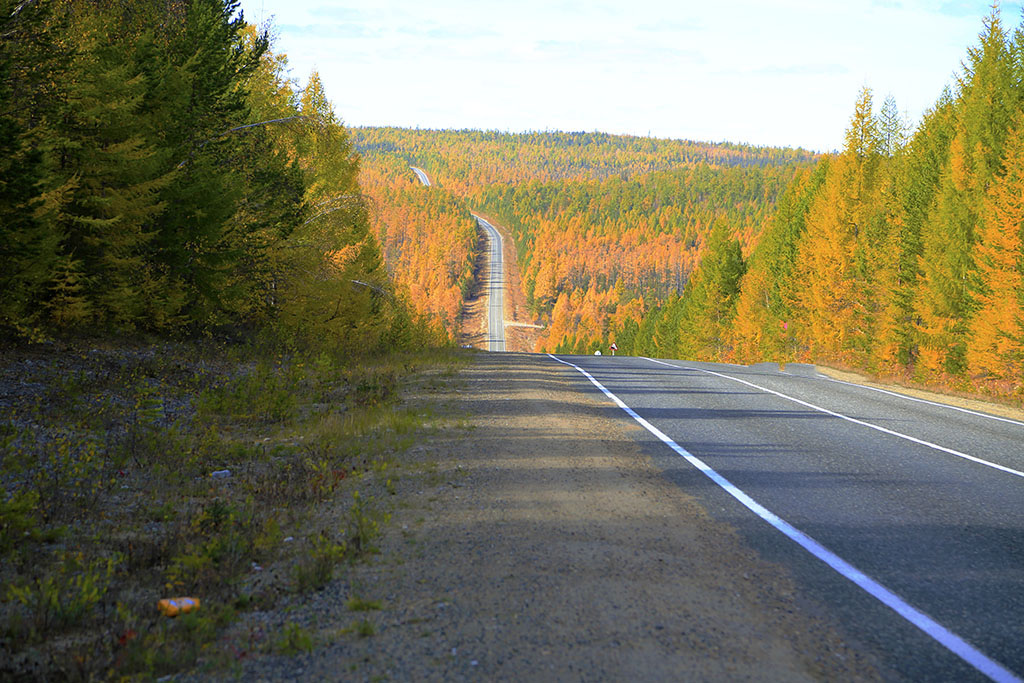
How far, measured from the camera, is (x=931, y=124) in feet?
107

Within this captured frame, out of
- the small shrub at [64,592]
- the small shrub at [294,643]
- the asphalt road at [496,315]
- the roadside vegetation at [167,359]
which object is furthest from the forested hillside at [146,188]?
the asphalt road at [496,315]

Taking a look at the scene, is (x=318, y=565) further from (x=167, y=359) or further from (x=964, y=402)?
(x=964, y=402)

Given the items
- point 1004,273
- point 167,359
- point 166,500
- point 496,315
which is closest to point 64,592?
point 166,500

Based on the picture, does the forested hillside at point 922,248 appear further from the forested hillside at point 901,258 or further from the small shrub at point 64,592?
the small shrub at point 64,592

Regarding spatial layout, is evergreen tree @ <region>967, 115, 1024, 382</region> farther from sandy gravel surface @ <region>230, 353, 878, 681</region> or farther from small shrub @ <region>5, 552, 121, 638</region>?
small shrub @ <region>5, 552, 121, 638</region>

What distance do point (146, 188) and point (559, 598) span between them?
43.9ft

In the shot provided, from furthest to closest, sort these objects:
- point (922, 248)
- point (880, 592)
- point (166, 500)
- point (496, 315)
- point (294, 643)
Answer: point (496, 315)
point (922, 248)
point (166, 500)
point (880, 592)
point (294, 643)

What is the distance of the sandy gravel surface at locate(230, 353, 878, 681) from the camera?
134 inches

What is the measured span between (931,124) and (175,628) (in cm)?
3793

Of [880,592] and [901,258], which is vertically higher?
[901,258]

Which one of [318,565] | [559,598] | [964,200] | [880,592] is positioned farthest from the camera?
[964,200]

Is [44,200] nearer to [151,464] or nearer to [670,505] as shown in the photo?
[151,464]

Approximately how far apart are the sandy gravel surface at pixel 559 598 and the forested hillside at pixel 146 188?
907 centimetres

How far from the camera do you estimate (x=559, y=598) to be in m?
4.16
